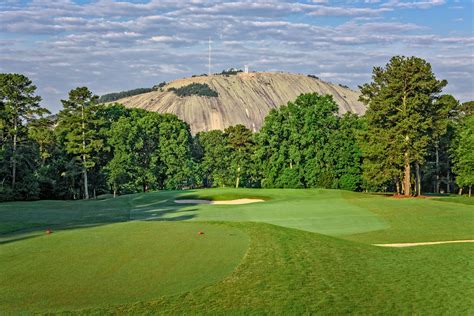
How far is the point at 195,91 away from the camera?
585 feet

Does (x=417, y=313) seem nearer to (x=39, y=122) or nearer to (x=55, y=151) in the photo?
(x=39, y=122)

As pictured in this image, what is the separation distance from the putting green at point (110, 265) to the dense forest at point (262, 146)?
40.8 metres

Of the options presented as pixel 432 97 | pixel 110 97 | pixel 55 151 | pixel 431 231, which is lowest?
pixel 431 231

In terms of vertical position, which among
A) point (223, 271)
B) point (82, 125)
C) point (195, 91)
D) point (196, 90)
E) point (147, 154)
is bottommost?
point (223, 271)

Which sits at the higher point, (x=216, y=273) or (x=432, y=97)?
(x=432, y=97)

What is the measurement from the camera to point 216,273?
1383cm

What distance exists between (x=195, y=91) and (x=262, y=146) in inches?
4306

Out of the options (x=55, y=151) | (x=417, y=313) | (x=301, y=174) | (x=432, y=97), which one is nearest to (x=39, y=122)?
(x=55, y=151)

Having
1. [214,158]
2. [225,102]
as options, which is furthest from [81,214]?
[225,102]

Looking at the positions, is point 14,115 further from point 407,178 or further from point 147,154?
point 407,178

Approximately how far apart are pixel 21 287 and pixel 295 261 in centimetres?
766

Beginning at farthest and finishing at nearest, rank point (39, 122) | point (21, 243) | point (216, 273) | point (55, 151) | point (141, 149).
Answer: point (141, 149) → point (55, 151) → point (39, 122) → point (21, 243) → point (216, 273)

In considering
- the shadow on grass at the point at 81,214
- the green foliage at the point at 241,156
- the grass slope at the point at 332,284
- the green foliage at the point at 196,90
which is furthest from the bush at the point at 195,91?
the grass slope at the point at 332,284

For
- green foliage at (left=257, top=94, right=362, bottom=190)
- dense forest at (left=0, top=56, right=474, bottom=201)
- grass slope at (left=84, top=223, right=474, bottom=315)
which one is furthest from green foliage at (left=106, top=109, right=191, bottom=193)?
grass slope at (left=84, top=223, right=474, bottom=315)
